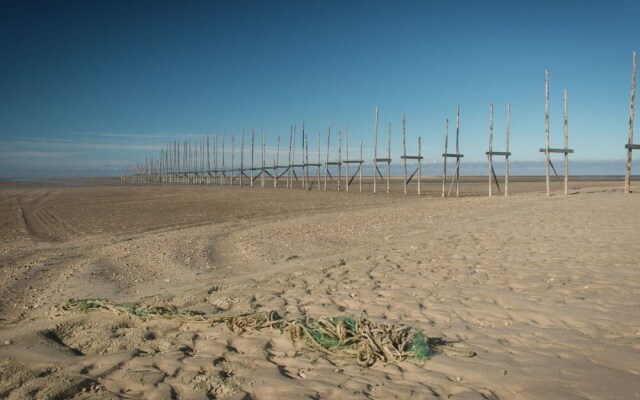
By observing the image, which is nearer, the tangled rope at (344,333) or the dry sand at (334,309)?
the dry sand at (334,309)

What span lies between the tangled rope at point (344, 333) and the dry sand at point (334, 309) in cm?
8

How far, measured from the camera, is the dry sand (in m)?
2.95

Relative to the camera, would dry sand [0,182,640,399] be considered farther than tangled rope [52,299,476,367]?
No

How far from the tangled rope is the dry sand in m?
→ 0.08

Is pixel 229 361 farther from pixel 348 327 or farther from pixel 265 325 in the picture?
pixel 348 327

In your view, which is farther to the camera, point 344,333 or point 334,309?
point 334,309

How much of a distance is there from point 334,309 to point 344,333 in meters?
1.12

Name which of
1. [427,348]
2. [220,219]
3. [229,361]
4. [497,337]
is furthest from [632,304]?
[220,219]

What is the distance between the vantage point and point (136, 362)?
3.28 metres

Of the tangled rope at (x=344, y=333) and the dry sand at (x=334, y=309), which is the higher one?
the tangled rope at (x=344, y=333)

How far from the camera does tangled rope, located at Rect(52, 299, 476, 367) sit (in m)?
3.34

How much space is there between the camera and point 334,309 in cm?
466

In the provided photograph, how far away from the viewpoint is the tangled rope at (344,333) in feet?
11.0

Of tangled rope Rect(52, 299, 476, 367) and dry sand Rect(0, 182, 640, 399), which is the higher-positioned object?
tangled rope Rect(52, 299, 476, 367)
